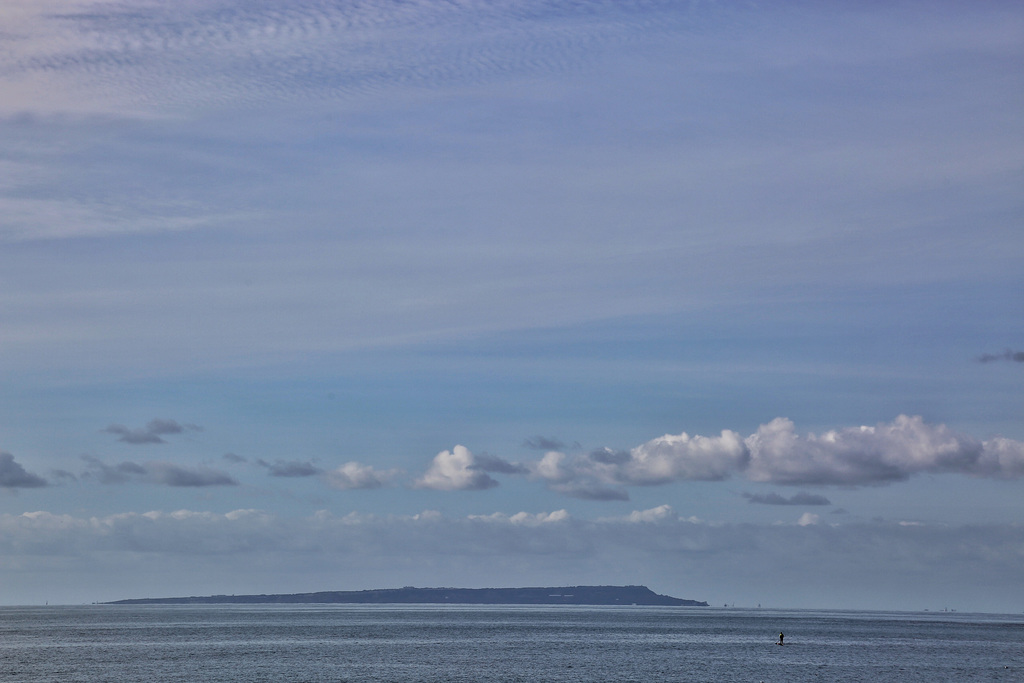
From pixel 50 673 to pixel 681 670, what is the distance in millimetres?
91175

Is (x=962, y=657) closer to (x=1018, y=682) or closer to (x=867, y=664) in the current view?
(x=867, y=664)

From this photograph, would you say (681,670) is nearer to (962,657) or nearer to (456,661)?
(456,661)

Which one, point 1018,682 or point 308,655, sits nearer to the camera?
point 1018,682

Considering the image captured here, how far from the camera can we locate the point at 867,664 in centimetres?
17138

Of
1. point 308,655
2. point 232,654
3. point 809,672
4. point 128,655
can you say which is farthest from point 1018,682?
point 128,655

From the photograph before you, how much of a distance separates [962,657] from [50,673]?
165 m

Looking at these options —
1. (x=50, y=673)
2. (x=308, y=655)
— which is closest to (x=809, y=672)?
(x=308, y=655)

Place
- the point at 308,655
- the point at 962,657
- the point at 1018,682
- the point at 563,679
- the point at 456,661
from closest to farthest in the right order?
1. the point at 563,679
2. the point at 1018,682
3. the point at 456,661
4. the point at 308,655
5. the point at 962,657

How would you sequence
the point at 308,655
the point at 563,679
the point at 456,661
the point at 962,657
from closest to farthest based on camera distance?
the point at 563,679
the point at 456,661
the point at 308,655
the point at 962,657

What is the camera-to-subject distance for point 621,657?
17475 centimetres

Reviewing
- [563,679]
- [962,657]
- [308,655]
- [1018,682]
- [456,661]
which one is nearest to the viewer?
[563,679]

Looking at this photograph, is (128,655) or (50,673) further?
(128,655)

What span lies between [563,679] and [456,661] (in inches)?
1408

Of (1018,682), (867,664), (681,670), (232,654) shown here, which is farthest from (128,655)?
(1018,682)
